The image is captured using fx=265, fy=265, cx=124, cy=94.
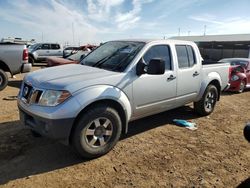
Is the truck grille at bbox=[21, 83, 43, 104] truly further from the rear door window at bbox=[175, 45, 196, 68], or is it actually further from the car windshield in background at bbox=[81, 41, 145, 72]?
the rear door window at bbox=[175, 45, 196, 68]

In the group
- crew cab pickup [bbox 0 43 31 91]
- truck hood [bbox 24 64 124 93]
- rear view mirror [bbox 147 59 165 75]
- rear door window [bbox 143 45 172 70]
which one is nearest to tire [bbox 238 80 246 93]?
rear door window [bbox 143 45 172 70]

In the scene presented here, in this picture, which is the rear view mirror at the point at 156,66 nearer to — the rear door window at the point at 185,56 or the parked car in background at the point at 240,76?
the rear door window at the point at 185,56

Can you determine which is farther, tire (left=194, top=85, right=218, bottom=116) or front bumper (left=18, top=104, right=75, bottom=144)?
tire (left=194, top=85, right=218, bottom=116)

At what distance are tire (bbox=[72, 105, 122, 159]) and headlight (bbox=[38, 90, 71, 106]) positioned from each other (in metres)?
0.40

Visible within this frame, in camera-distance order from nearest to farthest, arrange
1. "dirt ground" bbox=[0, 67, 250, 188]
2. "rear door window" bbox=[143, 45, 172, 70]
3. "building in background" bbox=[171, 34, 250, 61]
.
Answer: "dirt ground" bbox=[0, 67, 250, 188], "rear door window" bbox=[143, 45, 172, 70], "building in background" bbox=[171, 34, 250, 61]

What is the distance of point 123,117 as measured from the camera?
4.39 m

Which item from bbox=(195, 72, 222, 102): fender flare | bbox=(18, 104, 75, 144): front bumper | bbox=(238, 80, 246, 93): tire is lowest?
bbox=(238, 80, 246, 93): tire

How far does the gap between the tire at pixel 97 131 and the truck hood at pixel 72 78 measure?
404 mm

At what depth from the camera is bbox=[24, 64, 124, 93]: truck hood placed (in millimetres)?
3754

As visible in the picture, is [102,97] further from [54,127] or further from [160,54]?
[160,54]

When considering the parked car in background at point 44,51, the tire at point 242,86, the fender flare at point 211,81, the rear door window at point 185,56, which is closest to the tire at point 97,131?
the rear door window at point 185,56

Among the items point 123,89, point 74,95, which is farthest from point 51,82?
point 123,89

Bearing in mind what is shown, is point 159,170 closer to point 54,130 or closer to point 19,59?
point 54,130

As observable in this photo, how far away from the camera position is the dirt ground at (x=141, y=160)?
3.57m
